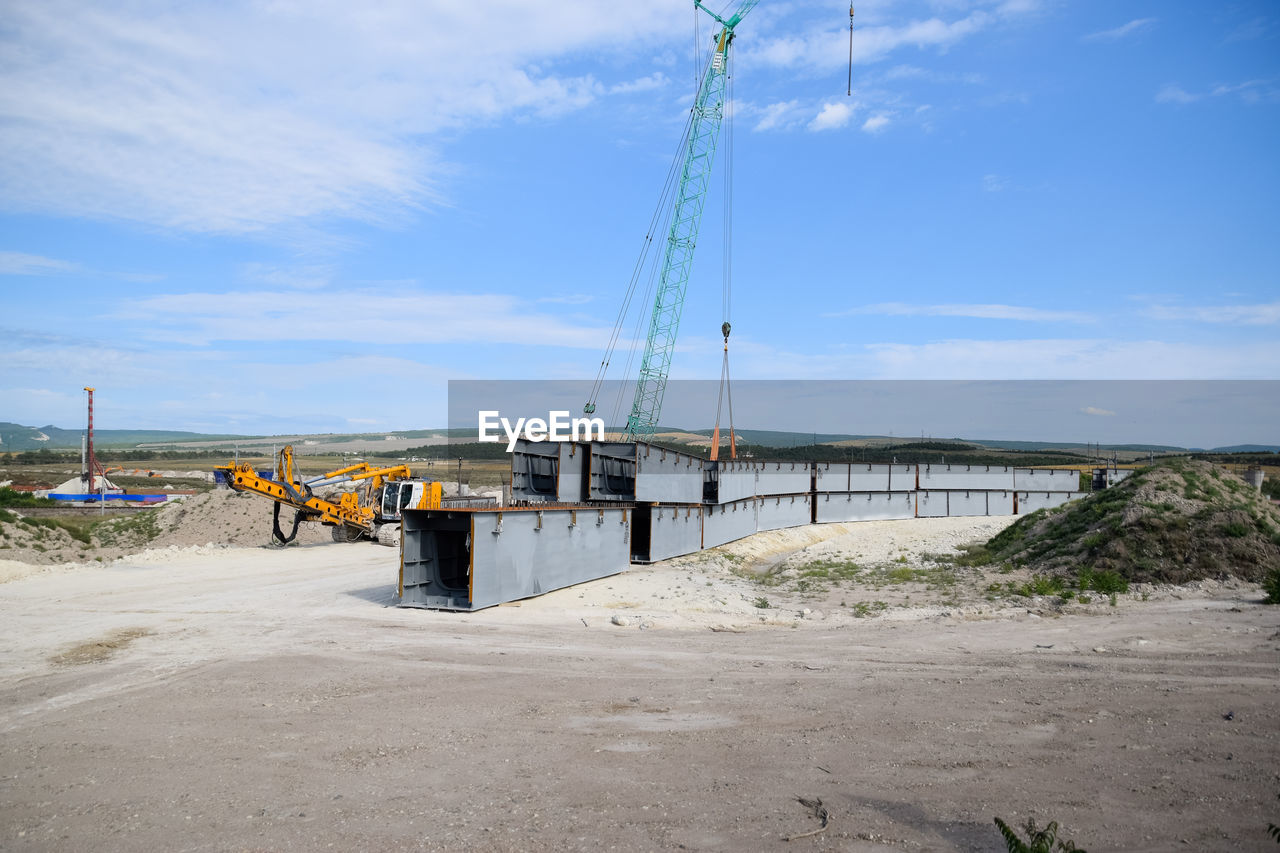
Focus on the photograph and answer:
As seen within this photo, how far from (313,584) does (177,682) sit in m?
9.50

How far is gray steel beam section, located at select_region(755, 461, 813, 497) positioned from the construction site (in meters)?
9.02

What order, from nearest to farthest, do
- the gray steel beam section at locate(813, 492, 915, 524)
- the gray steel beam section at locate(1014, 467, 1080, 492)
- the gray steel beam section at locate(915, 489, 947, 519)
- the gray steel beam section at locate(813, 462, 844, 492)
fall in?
the gray steel beam section at locate(813, 462, 844, 492), the gray steel beam section at locate(813, 492, 915, 524), the gray steel beam section at locate(915, 489, 947, 519), the gray steel beam section at locate(1014, 467, 1080, 492)

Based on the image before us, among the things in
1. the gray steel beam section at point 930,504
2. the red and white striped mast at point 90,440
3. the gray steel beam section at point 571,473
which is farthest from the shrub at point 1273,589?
the red and white striped mast at point 90,440

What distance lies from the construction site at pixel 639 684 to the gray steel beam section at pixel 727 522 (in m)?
2.68

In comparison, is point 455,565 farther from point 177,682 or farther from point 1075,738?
point 1075,738

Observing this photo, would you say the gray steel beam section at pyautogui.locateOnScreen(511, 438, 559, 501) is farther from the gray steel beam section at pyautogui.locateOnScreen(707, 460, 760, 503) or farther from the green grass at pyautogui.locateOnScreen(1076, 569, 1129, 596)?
the green grass at pyautogui.locateOnScreen(1076, 569, 1129, 596)

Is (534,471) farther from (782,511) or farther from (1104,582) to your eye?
(782,511)

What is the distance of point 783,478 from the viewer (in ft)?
123

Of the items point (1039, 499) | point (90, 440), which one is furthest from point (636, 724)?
point (90, 440)

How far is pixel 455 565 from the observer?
18.5m

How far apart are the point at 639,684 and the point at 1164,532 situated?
615 inches

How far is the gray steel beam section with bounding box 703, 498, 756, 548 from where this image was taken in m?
29.2

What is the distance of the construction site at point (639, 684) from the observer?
21.2 ft

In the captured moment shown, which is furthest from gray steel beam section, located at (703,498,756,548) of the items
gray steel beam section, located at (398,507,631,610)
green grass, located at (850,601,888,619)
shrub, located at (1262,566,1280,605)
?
shrub, located at (1262,566,1280,605)
